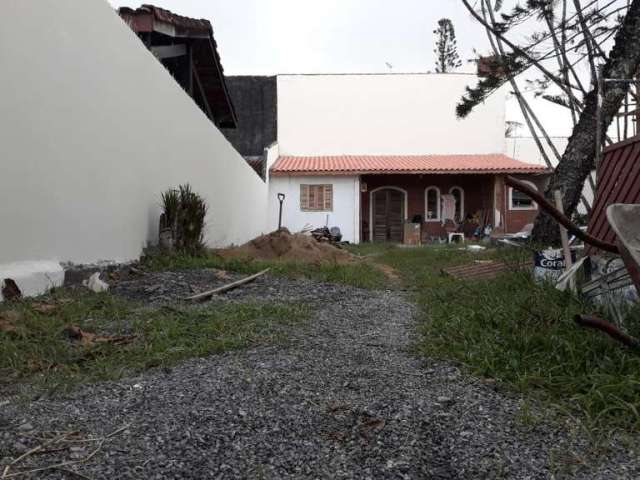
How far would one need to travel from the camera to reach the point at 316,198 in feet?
57.3

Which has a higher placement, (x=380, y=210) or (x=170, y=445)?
(x=380, y=210)

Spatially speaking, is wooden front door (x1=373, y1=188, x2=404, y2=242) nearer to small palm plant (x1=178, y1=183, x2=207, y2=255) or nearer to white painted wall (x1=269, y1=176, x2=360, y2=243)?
white painted wall (x1=269, y1=176, x2=360, y2=243)

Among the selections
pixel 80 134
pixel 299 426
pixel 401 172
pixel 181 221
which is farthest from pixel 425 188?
pixel 299 426

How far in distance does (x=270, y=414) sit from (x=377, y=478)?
0.53m

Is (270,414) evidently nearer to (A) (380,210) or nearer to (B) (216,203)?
(B) (216,203)

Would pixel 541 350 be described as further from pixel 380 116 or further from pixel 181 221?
pixel 380 116

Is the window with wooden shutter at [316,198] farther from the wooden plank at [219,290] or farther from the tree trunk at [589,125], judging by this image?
the wooden plank at [219,290]

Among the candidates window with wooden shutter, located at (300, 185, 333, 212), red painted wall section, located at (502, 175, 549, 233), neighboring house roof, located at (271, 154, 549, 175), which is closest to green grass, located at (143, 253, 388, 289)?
neighboring house roof, located at (271, 154, 549, 175)

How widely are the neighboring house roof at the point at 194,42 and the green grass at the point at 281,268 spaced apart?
3.75 meters

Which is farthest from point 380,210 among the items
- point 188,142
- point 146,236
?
point 146,236

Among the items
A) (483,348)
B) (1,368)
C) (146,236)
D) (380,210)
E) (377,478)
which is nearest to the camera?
(377,478)

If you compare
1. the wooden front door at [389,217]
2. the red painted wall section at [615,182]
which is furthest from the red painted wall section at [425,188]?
the red painted wall section at [615,182]

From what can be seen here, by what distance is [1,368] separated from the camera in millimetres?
2406

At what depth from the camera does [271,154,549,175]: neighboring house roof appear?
1658 cm
